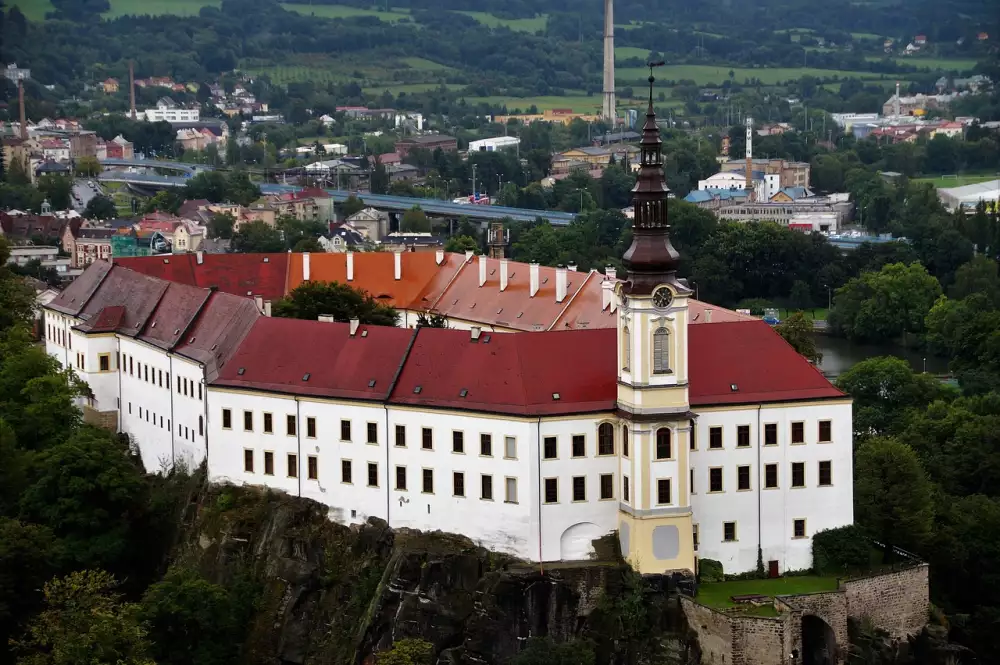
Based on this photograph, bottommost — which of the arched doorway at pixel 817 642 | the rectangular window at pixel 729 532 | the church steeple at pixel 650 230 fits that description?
the arched doorway at pixel 817 642

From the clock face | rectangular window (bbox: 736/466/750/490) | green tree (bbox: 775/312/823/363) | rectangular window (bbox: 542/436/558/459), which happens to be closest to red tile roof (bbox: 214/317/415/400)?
rectangular window (bbox: 542/436/558/459)

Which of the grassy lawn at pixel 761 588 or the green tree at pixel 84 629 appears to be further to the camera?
the grassy lawn at pixel 761 588

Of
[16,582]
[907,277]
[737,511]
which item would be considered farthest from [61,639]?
[907,277]

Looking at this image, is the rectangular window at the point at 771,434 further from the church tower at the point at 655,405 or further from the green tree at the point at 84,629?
the green tree at the point at 84,629

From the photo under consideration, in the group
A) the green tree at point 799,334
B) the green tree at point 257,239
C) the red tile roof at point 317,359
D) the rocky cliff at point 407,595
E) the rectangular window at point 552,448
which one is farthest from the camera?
the green tree at point 257,239

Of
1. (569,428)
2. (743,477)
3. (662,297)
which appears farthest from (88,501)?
(743,477)

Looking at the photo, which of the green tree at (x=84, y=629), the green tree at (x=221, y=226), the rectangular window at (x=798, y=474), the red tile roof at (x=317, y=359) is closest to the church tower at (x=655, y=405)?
the rectangular window at (x=798, y=474)

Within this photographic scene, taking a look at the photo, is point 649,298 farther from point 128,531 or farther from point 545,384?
point 128,531
